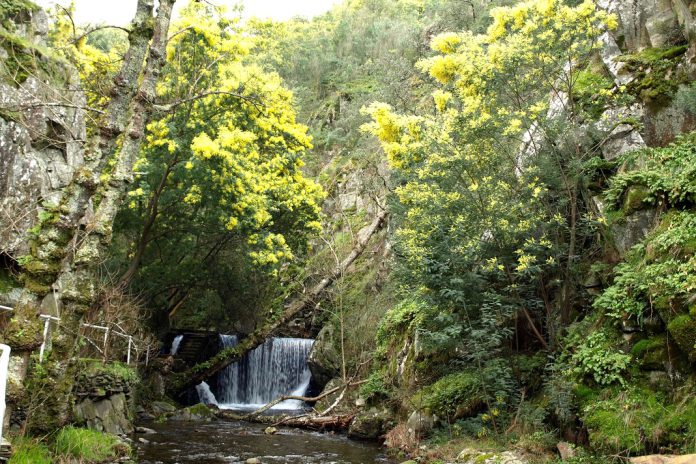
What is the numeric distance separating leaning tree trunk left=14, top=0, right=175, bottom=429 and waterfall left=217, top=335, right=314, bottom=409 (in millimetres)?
12749

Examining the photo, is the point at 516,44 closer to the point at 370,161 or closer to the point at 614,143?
the point at 614,143

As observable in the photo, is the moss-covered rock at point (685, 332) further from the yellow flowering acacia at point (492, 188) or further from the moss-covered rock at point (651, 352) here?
the yellow flowering acacia at point (492, 188)

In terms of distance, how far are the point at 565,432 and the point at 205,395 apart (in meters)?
13.7

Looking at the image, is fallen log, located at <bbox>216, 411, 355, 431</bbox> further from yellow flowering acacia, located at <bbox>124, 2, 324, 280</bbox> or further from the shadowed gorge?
yellow flowering acacia, located at <bbox>124, 2, 324, 280</bbox>

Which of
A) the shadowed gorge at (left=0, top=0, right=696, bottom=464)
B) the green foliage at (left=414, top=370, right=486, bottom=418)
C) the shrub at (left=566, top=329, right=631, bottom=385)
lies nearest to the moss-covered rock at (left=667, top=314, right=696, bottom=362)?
the shadowed gorge at (left=0, top=0, right=696, bottom=464)

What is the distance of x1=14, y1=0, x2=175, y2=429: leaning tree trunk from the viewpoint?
20.5 feet

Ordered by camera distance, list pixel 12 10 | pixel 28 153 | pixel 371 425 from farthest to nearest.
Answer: pixel 371 425
pixel 12 10
pixel 28 153

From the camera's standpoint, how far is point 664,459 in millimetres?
6207

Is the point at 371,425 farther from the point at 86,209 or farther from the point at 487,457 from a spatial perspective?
the point at 86,209

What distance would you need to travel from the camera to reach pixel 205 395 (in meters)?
19.3

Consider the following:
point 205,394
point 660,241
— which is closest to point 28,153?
point 660,241

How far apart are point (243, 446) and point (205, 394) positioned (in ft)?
25.9

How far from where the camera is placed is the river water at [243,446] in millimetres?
10672

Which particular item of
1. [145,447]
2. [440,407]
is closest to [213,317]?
[145,447]
